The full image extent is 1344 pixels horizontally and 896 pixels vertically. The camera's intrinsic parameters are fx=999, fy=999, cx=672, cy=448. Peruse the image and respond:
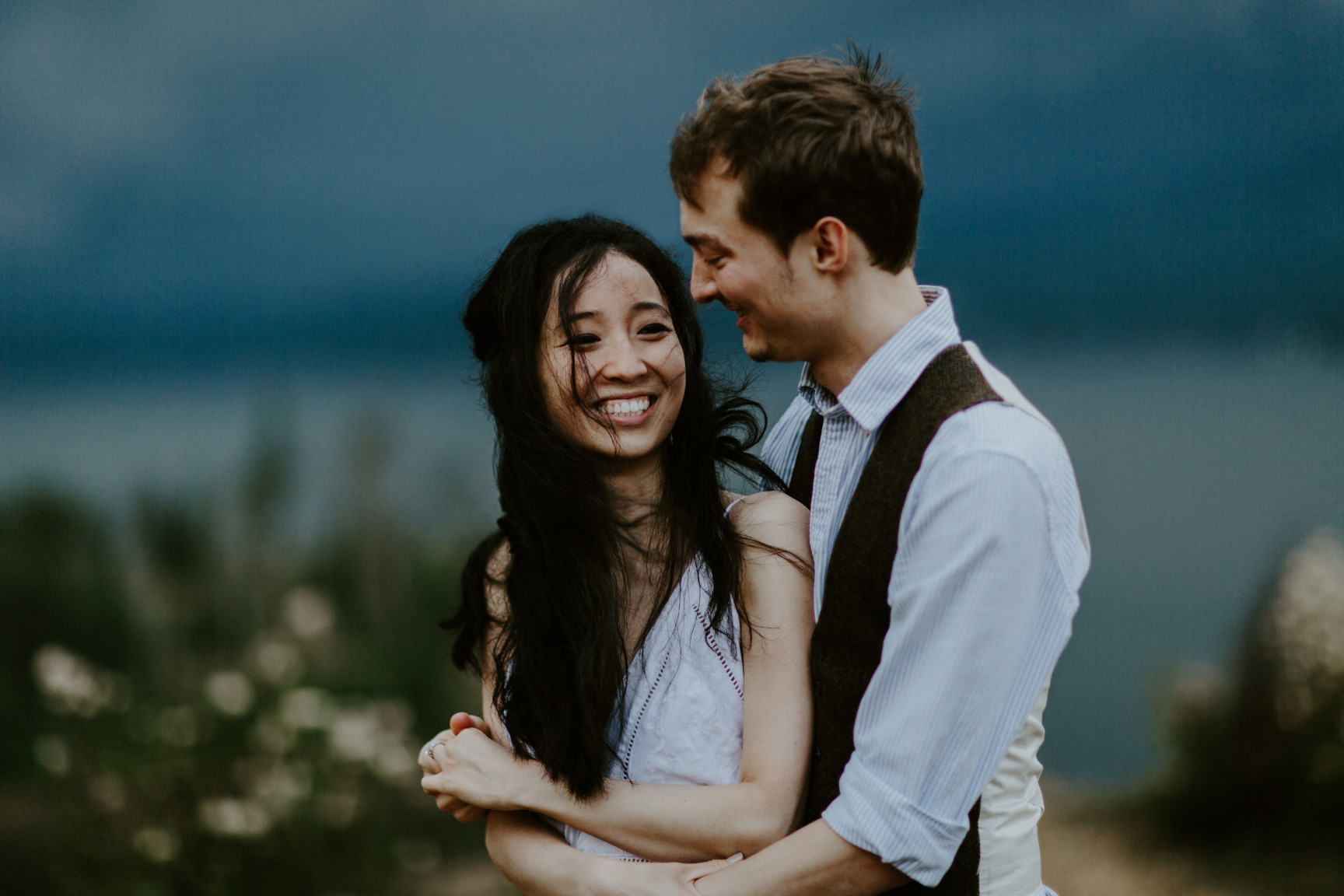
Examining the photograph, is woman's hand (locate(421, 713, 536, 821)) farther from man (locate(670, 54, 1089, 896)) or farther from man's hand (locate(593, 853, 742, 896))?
man (locate(670, 54, 1089, 896))

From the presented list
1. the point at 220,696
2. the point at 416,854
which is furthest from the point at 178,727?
the point at 416,854

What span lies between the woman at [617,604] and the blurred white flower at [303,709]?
5.40 feet

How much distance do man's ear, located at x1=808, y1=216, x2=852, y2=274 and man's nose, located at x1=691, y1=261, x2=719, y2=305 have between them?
0.15m

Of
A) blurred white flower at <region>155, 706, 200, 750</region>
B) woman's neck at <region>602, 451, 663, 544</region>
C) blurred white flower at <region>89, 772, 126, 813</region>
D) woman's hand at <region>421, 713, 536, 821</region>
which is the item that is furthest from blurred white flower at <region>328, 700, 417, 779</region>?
woman's neck at <region>602, 451, 663, 544</region>

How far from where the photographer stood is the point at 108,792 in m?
3.24

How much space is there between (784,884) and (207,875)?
2.56m

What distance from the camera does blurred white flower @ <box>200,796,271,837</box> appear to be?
314cm

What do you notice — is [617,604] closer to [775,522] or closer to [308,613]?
[775,522]

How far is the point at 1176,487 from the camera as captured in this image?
3217mm

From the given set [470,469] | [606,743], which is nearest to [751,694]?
[606,743]

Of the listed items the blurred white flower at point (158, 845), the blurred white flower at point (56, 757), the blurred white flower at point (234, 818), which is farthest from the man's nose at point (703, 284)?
the blurred white flower at point (56, 757)

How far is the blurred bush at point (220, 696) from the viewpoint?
10.5 feet

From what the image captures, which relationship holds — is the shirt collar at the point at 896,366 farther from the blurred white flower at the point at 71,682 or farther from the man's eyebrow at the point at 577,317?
the blurred white flower at the point at 71,682

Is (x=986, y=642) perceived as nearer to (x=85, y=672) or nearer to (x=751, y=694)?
(x=751, y=694)
